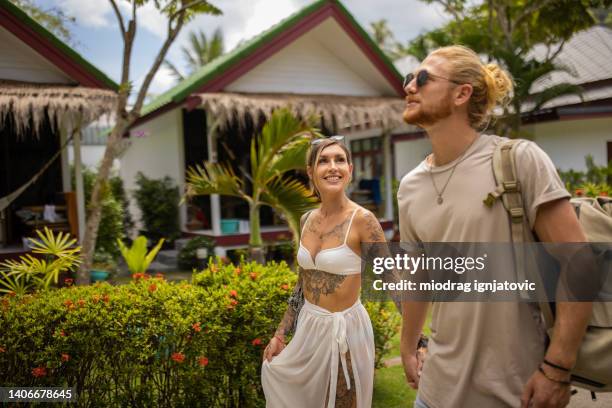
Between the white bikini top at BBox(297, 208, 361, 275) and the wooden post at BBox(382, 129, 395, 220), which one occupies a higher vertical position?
the wooden post at BBox(382, 129, 395, 220)

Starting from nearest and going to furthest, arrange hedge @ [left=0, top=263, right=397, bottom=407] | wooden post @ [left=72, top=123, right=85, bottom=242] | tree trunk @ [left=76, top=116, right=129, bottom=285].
→ hedge @ [left=0, top=263, right=397, bottom=407] → tree trunk @ [left=76, top=116, right=129, bottom=285] → wooden post @ [left=72, top=123, right=85, bottom=242]

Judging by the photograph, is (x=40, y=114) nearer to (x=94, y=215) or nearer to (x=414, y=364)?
(x=94, y=215)

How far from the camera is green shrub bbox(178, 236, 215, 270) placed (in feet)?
39.8

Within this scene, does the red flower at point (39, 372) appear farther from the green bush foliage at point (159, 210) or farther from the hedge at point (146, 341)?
the green bush foliage at point (159, 210)

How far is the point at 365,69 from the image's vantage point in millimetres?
14227

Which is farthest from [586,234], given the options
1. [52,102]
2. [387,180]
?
[387,180]

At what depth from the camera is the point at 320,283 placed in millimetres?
3006

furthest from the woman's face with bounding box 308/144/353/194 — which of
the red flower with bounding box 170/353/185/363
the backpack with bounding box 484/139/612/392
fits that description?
the red flower with bounding box 170/353/185/363

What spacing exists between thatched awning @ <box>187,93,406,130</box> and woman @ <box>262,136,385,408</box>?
318 inches

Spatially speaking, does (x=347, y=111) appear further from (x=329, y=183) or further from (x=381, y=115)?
(x=329, y=183)

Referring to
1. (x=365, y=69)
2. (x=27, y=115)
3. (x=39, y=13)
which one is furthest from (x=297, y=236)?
(x=39, y=13)

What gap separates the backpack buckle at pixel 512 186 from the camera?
69.7 inches

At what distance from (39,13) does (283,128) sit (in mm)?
15868

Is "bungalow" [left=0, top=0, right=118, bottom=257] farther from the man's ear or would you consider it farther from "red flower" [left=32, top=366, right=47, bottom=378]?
the man's ear
